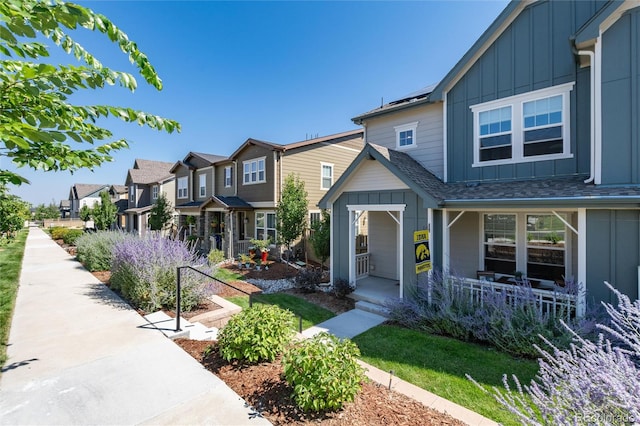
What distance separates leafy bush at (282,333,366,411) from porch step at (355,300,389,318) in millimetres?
4330

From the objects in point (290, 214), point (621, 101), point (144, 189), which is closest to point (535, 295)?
point (621, 101)

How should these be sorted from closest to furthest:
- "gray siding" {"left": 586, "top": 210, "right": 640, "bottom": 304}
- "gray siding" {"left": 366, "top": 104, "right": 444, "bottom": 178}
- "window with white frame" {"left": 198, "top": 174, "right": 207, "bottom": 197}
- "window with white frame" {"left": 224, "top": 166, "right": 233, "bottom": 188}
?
1. "gray siding" {"left": 586, "top": 210, "right": 640, "bottom": 304}
2. "gray siding" {"left": 366, "top": 104, "right": 444, "bottom": 178}
3. "window with white frame" {"left": 224, "top": 166, "right": 233, "bottom": 188}
4. "window with white frame" {"left": 198, "top": 174, "right": 207, "bottom": 197}

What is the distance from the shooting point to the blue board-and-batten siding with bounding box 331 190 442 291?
26.2 feet

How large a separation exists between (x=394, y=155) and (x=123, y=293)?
29.5 ft

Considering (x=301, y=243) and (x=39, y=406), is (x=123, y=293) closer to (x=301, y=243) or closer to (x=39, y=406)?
(x=39, y=406)

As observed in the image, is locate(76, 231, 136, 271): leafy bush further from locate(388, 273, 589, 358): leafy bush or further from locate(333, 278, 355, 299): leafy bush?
locate(388, 273, 589, 358): leafy bush

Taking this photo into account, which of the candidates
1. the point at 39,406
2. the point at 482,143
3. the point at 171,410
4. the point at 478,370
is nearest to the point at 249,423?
the point at 171,410

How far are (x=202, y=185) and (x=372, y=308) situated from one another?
18660mm

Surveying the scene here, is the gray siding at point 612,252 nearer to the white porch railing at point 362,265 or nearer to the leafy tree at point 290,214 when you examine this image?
the white porch railing at point 362,265

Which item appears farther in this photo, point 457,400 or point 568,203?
point 568,203

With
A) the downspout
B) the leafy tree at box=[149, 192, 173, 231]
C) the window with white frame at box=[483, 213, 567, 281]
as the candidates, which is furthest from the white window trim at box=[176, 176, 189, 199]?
the downspout

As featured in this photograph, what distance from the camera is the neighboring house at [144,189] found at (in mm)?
28281

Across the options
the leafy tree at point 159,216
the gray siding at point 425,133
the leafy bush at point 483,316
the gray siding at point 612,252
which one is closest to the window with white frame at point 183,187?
the leafy tree at point 159,216

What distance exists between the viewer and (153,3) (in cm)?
713
